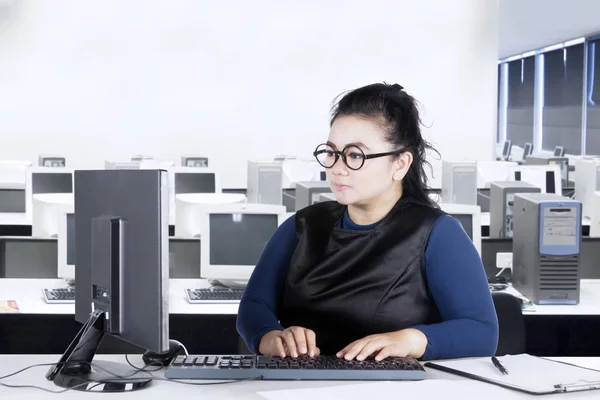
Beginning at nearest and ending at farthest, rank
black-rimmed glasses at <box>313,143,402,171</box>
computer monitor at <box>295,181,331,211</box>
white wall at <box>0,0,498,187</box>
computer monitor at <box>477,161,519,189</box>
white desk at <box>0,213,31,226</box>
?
1. black-rimmed glasses at <box>313,143,402,171</box>
2. computer monitor at <box>295,181,331,211</box>
3. white desk at <box>0,213,31,226</box>
4. computer monitor at <box>477,161,519,189</box>
5. white wall at <box>0,0,498,187</box>

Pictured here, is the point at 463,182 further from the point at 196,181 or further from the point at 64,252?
Answer: the point at 64,252

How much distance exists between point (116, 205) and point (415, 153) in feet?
2.40

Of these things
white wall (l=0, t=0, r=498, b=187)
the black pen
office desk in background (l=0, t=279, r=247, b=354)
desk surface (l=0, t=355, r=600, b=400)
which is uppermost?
white wall (l=0, t=0, r=498, b=187)

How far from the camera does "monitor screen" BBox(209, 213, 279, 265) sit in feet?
14.0

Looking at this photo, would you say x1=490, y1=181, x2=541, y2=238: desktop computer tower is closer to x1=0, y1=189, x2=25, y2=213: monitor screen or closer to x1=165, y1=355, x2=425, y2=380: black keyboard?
x1=165, y1=355, x2=425, y2=380: black keyboard

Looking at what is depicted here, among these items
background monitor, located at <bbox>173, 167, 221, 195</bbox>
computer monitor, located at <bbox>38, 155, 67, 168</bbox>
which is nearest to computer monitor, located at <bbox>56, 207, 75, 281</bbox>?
background monitor, located at <bbox>173, 167, 221, 195</bbox>

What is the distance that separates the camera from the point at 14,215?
720 centimetres

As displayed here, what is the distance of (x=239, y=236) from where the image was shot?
14.1 feet

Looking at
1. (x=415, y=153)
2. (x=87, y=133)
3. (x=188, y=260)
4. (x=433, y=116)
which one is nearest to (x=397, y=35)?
(x=433, y=116)

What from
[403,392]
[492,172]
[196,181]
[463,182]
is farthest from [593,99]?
[403,392]

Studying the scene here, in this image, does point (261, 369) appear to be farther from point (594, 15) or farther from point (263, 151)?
point (594, 15)

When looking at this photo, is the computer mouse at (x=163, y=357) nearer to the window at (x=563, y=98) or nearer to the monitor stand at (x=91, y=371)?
the monitor stand at (x=91, y=371)

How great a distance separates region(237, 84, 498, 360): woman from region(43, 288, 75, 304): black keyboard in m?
1.87

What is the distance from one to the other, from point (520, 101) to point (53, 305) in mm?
19699
